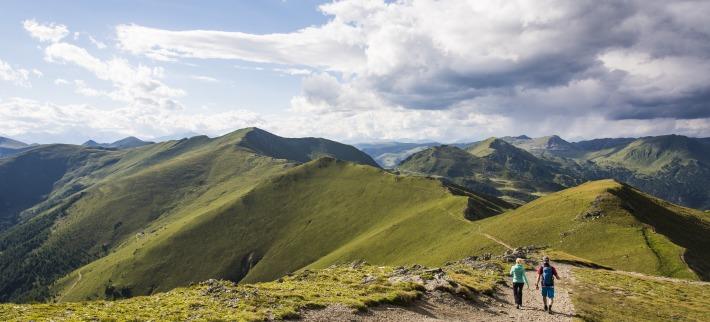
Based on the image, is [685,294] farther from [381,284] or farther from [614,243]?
[614,243]

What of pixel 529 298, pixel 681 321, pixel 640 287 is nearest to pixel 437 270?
pixel 529 298

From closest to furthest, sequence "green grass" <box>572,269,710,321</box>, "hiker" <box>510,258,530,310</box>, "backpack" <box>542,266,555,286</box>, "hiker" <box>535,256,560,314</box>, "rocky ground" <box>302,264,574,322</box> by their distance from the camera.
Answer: "rocky ground" <box>302,264,574,322</box>, "backpack" <box>542,266,555,286</box>, "hiker" <box>535,256,560,314</box>, "hiker" <box>510,258,530,310</box>, "green grass" <box>572,269,710,321</box>

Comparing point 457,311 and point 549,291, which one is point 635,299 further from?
point 457,311

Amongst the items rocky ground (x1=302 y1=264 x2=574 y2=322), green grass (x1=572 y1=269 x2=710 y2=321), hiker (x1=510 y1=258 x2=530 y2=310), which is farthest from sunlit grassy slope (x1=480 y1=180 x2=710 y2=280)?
hiker (x1=510 y1=258 x2=530 y2=310)

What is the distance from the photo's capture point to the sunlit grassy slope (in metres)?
93.8

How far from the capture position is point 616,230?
11369 cm

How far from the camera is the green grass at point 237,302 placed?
30156mm

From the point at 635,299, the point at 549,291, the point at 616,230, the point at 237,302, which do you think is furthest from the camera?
the point at 616,230

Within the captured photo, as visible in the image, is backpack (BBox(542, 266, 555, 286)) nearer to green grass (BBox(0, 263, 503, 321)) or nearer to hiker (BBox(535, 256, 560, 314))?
hiker (BBox(535, 256, 560, 314))

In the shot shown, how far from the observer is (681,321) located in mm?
42750

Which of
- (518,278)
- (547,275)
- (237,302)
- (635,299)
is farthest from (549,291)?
(237,302)

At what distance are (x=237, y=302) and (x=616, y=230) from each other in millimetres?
109629

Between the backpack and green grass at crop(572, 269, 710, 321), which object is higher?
the backpack

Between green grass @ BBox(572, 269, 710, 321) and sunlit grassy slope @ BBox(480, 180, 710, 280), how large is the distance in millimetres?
26092
